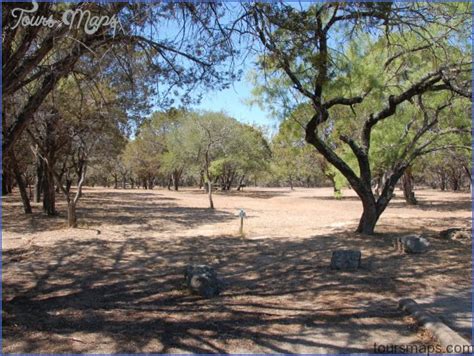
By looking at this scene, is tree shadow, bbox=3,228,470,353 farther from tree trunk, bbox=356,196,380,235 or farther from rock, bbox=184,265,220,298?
tree trunk, bbox=356,196,380,235

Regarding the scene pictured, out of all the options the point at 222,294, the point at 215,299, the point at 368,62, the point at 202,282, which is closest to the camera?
the point at 215,299

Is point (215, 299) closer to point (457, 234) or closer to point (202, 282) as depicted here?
point (202, 282)

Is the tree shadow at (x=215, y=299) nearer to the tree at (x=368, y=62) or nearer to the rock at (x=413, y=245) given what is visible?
the rock at (x=413, y=245)

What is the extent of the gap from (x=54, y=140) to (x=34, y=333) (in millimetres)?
10485

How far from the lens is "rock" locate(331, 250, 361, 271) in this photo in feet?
23.1

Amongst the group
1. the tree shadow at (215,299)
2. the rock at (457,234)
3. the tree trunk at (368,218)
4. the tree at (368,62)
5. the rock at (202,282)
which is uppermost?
the tree at (368,62)

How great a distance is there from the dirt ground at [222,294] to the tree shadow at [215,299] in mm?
18

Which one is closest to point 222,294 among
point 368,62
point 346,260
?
point 346,260

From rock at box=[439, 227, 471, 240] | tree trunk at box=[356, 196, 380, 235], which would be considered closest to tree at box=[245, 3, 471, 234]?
tree trunk at box=[356, 196, 380, 235]

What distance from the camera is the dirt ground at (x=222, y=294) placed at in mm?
3994

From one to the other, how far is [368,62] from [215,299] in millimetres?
7278

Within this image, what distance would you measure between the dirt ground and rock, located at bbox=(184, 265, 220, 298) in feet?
0.40

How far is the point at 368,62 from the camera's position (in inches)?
395

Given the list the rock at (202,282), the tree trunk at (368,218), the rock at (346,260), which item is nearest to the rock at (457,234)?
the tree trunk at (368,218)
